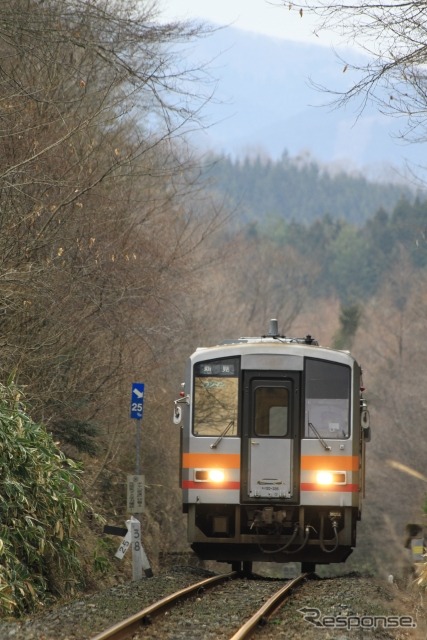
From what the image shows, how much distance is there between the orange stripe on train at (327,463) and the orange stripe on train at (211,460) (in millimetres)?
859

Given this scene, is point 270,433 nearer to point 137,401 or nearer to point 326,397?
point 326,397

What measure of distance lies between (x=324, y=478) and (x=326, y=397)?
3.35 ft

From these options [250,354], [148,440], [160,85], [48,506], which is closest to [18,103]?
[160,85]

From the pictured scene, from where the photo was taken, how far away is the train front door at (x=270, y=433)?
15.1 meters

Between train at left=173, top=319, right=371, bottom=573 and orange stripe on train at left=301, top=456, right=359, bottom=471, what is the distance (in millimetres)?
12

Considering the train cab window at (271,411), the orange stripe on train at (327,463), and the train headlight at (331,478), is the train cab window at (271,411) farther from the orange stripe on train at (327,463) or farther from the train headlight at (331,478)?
the train headlight at (331,478)

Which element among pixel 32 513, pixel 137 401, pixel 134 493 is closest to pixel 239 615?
pixel 32 513

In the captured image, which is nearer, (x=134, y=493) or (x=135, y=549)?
(x=135, y=549)

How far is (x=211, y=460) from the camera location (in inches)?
599

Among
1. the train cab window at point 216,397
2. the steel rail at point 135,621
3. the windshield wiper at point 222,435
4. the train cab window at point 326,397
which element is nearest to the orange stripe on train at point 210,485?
the windshield wiper at point 222,435

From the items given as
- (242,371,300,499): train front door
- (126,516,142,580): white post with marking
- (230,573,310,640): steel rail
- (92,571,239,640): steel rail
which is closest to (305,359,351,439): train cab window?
(242,371,300,499): train front door

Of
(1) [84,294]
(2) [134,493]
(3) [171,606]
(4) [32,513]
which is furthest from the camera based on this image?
(1) [84,294]

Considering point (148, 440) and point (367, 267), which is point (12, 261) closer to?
point (148, 440)

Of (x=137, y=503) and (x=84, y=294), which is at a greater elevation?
(x=84, y=294)
